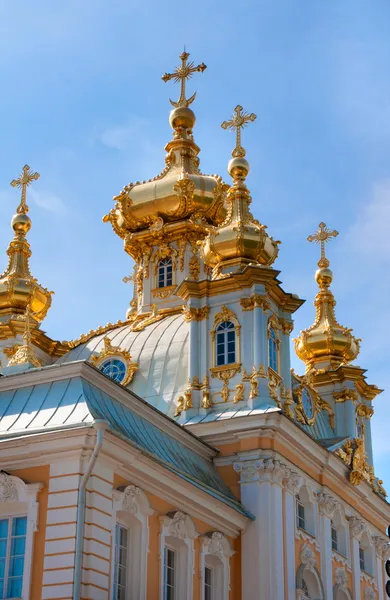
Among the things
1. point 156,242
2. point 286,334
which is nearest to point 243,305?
point 286,334

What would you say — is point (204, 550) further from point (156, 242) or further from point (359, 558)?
point (156, 242)

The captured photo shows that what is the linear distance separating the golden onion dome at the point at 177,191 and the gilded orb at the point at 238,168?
10.1 feet

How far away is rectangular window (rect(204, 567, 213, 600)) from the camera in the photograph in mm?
21453

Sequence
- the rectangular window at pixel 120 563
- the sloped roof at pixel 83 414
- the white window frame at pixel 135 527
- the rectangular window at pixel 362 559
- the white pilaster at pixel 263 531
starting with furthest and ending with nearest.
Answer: the rectangular window at pixel 362 559 → the white pilaster at pixel 263 531 → the sloped roof at pixel 83 414 → the white window frame at pixel 135 527 → the rectangular window at pixel 120 563

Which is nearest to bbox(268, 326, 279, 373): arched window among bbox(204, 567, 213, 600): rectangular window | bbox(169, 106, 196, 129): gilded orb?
bbox(204, 567, 213, 600): rectangular window

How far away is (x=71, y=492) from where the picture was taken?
1758 centimetres

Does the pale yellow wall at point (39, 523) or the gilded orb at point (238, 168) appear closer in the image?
the pale yellow wall at point (39, 523)

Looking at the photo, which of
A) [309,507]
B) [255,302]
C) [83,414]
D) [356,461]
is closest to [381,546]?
[356,461]

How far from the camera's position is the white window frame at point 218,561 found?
21344 millimetres

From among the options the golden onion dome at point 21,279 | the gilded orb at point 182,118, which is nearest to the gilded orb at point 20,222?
the golden onion dome at point 21,279

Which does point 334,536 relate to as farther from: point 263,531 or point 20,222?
point 20,222

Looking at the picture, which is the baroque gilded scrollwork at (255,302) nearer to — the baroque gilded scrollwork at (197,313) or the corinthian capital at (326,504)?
the baroque gilded scrollwork at (197,313)

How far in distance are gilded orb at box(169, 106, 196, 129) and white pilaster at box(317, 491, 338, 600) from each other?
42.6ft

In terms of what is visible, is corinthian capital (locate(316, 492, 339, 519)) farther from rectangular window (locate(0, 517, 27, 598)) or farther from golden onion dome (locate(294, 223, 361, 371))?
rectangular window (locate(0, 517, 27, 598))
